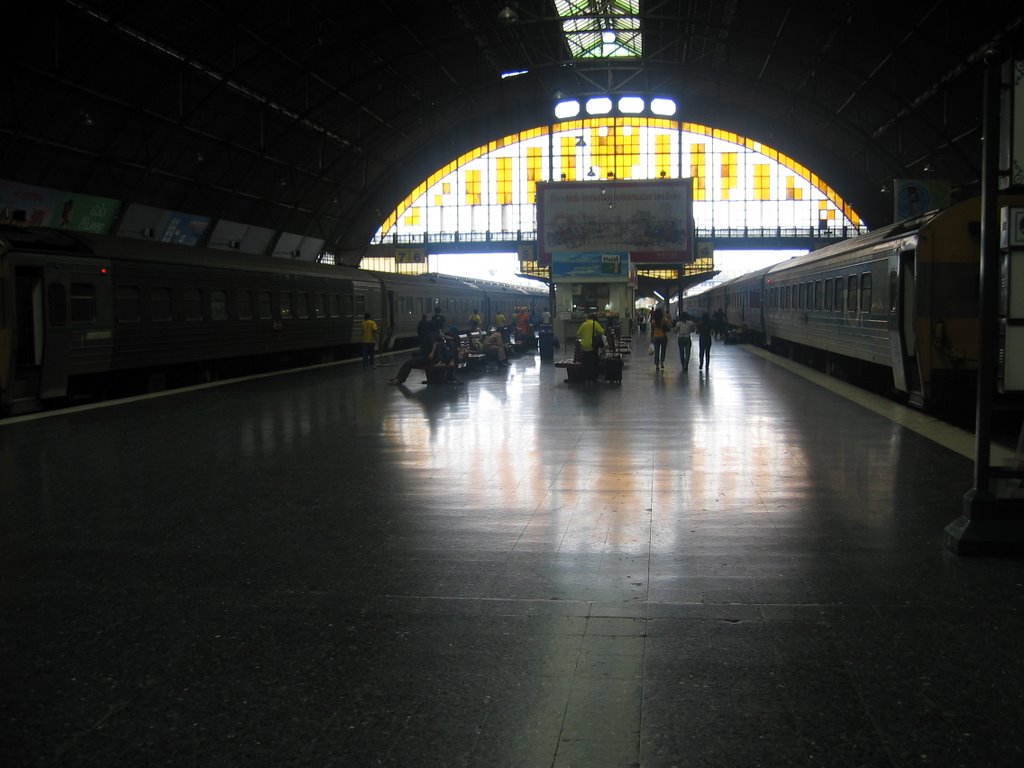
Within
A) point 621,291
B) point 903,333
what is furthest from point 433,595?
point 621,291

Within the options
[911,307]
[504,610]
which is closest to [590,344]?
[911,307]

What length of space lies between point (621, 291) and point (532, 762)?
113 ft

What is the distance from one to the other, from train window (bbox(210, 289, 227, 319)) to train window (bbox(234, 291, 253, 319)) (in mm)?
602

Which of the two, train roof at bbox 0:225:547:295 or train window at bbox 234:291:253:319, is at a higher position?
train roof at bbox 0:225:547:295

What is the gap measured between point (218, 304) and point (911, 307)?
16039mm

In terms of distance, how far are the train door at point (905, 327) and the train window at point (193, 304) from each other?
14.9 metres

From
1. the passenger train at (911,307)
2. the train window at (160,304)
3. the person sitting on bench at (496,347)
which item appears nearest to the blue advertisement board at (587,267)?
the person sitting on bench at (496,347)

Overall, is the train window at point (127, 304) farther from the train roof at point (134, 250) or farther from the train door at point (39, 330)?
the train door at point (39, 330)

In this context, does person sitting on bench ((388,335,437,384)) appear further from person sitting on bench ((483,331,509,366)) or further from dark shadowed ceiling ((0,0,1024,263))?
dark shadowed ceiling ((0,0,1024,263))

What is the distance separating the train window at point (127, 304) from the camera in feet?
62.3

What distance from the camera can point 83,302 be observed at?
17.7 m

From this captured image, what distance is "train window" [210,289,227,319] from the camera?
23.3 meters

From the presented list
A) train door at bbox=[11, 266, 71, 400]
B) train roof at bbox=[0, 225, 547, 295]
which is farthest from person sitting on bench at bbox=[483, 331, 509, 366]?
train door at bbox=[11, 266, 71, 400]

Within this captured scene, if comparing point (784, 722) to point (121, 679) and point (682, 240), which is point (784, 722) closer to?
point (121, 679)
